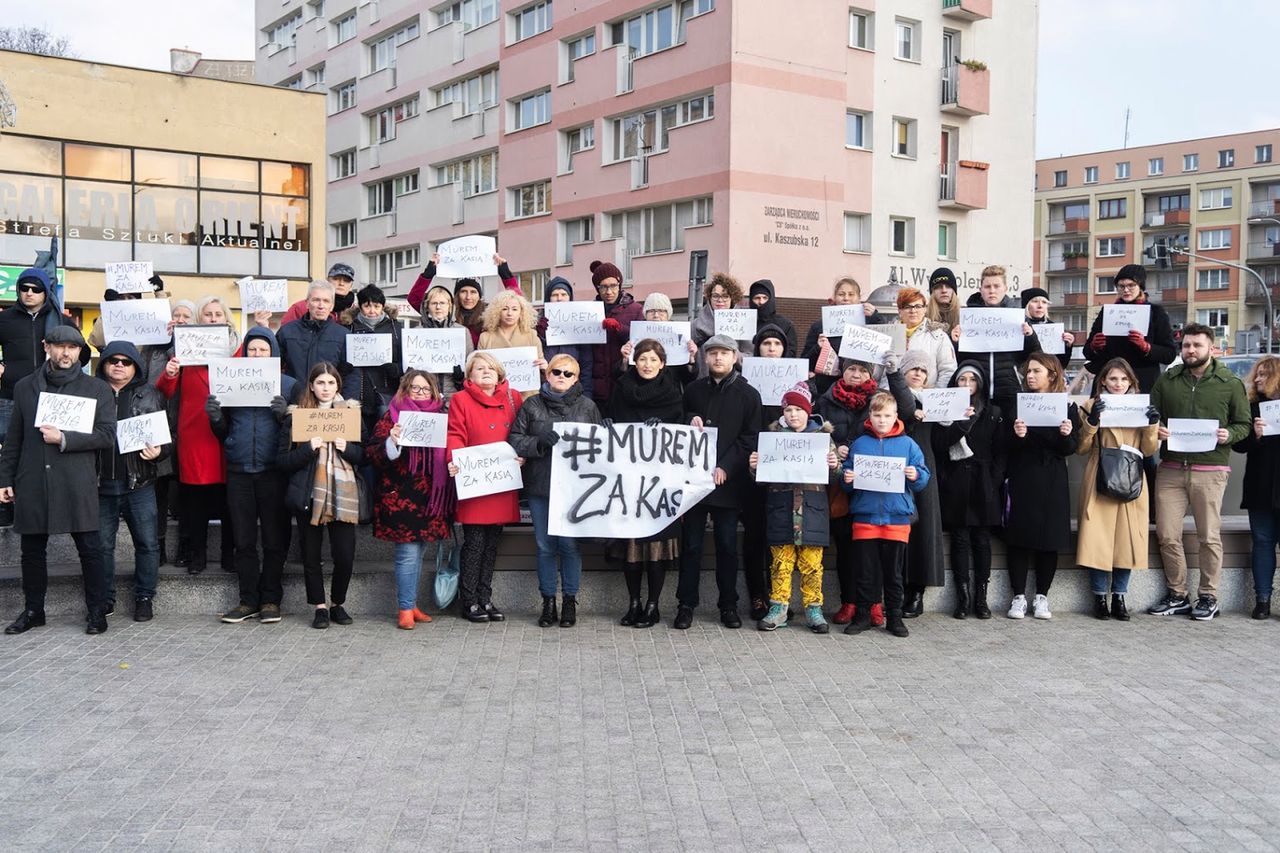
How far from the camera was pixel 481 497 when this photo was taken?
934cm

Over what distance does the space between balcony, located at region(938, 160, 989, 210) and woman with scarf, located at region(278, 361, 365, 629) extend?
31.8 meters

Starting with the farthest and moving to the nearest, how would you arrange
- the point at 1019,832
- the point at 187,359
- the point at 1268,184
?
the point at 1268,184, the point at 187,359, the point at 1019,832

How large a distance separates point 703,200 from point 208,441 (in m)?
27.0

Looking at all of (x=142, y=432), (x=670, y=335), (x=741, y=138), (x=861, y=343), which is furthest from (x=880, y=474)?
(x=741, y=138)

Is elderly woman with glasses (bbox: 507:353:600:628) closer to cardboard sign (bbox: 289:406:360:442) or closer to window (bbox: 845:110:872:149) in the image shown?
cardboard sign (bbox: 289:406:360:442)

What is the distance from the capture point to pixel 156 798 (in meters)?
5.54

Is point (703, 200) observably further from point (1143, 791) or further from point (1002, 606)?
point (1143, 791)

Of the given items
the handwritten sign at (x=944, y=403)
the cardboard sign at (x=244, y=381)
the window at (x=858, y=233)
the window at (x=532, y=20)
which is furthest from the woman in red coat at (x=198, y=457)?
the window at (x=532, y=20)

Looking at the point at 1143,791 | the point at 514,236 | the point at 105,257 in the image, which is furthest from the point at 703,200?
the point at 1143,791

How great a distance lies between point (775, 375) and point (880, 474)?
1.31 m

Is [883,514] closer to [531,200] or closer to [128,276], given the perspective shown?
[128,276]

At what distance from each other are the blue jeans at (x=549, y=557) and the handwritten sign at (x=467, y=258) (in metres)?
2.51

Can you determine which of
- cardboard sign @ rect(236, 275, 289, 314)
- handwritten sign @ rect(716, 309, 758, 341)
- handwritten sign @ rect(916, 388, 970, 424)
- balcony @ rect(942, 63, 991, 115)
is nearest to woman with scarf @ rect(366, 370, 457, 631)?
cardboard sign @ rect(236, 275, 289, 314)

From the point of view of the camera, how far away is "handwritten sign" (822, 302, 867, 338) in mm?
10570
